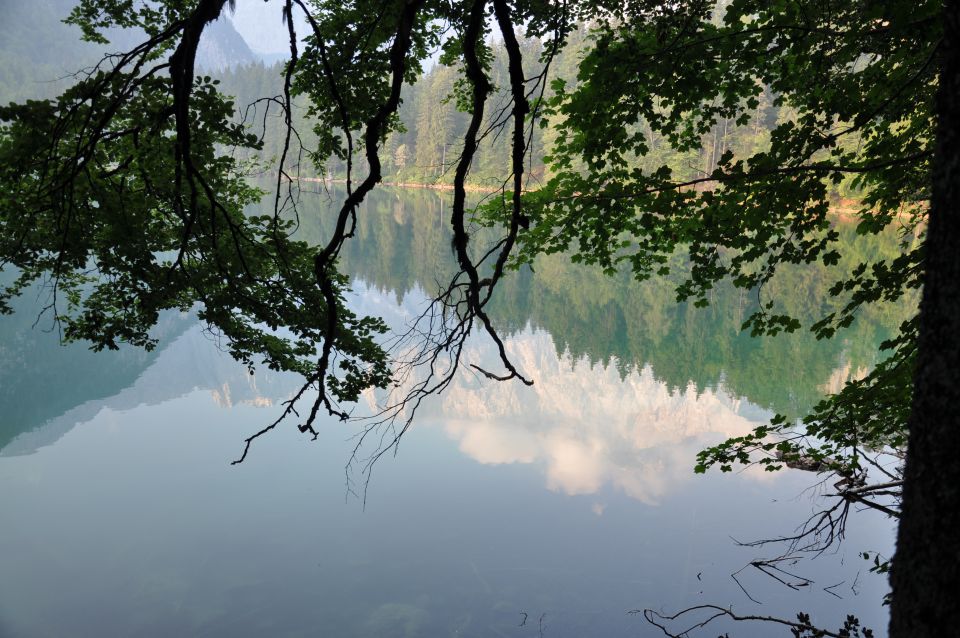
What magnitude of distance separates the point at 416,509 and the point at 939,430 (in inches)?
396

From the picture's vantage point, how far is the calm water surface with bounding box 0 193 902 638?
27.5 feet

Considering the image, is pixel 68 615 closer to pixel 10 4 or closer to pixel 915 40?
pixel 915 40

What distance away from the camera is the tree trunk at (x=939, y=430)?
1404mm

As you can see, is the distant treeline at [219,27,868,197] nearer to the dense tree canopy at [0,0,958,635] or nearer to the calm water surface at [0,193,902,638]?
the calm water surface at [0,193,902,638]

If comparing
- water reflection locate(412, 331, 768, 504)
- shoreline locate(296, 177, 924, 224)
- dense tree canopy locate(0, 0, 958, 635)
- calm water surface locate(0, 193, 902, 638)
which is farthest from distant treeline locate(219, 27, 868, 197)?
dense tree canopy locate(0, 0, 958, 635)

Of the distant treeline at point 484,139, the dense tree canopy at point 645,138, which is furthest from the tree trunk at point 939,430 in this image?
the distant treeline at point 484,139

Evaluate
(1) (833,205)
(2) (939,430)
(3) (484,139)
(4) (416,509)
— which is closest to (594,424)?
(4) (416,509)

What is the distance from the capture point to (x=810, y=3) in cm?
472

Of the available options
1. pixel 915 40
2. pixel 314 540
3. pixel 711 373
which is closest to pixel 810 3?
pixel 915 40

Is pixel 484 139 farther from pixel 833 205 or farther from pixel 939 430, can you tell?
pixel 939 430

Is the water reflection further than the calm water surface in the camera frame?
Yes

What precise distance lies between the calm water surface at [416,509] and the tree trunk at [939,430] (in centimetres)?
537

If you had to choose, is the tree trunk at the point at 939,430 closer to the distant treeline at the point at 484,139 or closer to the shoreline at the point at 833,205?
the shoreline at the point at 833,205

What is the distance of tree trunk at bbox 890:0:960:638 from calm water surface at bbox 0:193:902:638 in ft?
17.6
